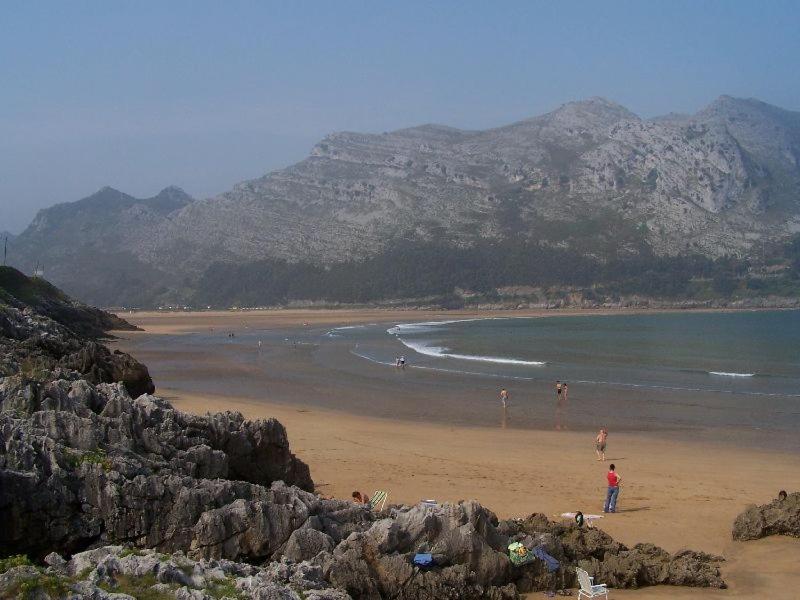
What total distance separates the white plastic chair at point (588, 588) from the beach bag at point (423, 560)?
208cm

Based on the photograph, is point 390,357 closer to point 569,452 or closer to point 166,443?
point 569,452

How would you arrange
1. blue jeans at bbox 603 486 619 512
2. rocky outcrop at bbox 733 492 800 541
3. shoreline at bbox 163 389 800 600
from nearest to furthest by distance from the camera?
shoreline at bbox 163 389 800 600
rocky outcrop at bbox 733 492 800 541
blue jeans at bbox 603 486 619 512

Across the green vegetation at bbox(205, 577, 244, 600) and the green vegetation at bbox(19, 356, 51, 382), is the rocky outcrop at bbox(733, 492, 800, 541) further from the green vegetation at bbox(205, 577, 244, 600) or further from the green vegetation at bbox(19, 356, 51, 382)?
the green vegetation at bbox(19, 356, 51, 382)

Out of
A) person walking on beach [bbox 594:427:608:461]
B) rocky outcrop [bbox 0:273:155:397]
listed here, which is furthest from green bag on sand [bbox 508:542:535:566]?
person walking on beach [bbox 594:427:608:461]

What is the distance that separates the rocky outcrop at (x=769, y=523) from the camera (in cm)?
1497

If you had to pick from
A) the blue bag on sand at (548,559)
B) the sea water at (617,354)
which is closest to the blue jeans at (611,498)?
the blue bag on sand at (548,559)

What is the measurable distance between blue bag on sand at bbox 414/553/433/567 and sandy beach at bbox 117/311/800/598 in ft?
9.45

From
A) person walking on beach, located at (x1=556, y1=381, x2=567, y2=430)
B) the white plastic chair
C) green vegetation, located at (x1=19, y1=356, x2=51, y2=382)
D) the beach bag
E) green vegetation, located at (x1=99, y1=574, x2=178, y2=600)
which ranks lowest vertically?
person walking on beach, located at (x1=556, y1=381, x2=567, y2=430)

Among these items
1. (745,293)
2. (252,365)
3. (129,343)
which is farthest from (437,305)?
(252,365)

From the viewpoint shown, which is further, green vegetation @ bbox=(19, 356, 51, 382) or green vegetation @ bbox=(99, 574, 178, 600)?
green vegetation @ bbox=(19, 356, 51, 382)

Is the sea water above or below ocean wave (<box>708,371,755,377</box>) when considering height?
above

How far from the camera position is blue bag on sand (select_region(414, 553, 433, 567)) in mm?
10430

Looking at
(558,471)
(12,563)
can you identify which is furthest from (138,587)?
(558,471)

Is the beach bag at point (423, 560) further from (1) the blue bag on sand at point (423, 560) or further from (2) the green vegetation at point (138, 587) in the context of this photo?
(2) the green vegetation at point (138, 587)
